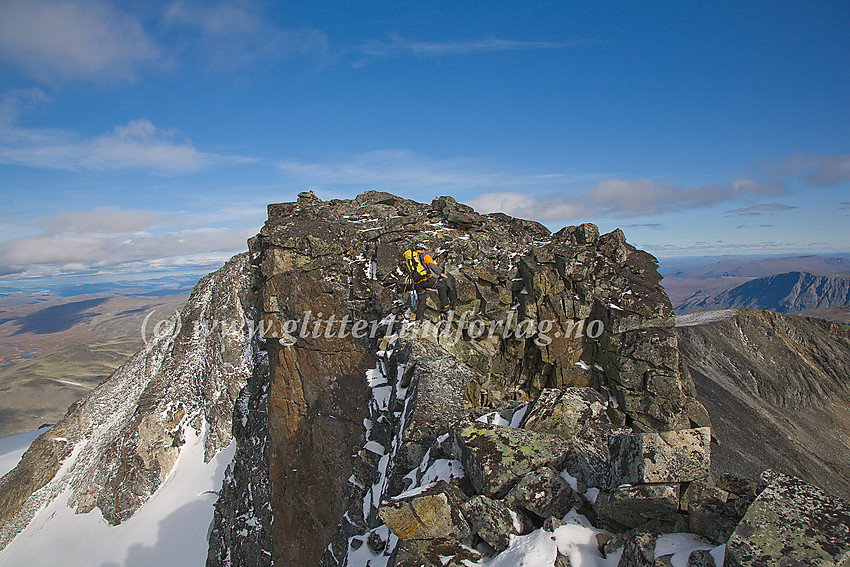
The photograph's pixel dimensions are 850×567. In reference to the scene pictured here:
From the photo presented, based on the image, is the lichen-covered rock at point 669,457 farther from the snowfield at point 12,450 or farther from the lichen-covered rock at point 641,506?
the snowfield at point 12,450

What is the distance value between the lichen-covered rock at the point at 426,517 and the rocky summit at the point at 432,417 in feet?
0.10

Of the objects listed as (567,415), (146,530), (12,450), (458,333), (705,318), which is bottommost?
(12,450)

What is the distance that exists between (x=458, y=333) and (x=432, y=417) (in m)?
9.16

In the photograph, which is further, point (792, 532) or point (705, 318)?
point (705, 318)

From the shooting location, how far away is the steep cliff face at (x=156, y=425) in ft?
99.3

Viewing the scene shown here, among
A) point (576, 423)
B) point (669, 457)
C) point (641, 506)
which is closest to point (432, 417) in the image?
point (576, 423)

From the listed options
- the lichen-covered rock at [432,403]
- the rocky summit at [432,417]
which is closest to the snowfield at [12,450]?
the rocky summit at [432,417]

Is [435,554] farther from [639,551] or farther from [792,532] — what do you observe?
[792,532]

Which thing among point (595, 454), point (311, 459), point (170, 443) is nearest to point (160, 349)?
point (170, 443)

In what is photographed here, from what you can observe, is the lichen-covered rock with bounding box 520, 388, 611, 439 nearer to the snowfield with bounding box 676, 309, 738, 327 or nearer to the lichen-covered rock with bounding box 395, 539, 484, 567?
the lichen-covered rock with bounding box 395, 539, 484, 567

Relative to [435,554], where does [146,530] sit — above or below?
below

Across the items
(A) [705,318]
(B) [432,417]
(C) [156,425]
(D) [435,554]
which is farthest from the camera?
(A) [705,318]

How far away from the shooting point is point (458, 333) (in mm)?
18641

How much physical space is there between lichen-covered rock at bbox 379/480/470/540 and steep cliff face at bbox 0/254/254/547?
85.0 ft
